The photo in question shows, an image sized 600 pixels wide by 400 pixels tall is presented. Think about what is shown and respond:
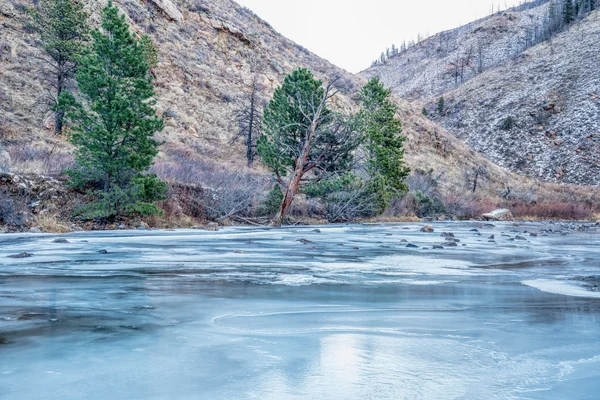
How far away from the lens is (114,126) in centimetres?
1407

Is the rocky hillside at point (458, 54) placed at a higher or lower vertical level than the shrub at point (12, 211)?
higher

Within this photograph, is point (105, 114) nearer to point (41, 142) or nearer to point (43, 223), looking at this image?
point (43, 223)

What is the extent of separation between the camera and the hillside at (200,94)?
23.2 metres

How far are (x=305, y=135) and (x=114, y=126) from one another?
22.7 feet

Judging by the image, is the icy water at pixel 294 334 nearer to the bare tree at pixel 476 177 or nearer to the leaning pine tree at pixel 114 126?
the leaning pine tree at pixel 114 126

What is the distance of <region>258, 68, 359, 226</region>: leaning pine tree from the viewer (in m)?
18.2

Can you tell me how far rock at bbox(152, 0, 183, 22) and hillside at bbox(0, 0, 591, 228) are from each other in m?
0.08

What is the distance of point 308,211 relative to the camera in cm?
2062

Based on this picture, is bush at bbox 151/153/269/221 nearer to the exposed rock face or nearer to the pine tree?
the exposed rock face

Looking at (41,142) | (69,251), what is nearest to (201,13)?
(41,142)

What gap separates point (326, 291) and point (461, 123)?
64595 millimetres

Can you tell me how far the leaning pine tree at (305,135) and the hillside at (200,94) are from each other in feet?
10.1

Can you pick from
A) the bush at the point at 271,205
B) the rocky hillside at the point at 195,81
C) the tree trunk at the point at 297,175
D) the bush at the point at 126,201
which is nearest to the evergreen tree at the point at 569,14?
the rocky hillside at the point at 195,81

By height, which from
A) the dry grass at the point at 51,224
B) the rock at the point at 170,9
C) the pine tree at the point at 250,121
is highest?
the rock at the point at 170,9
